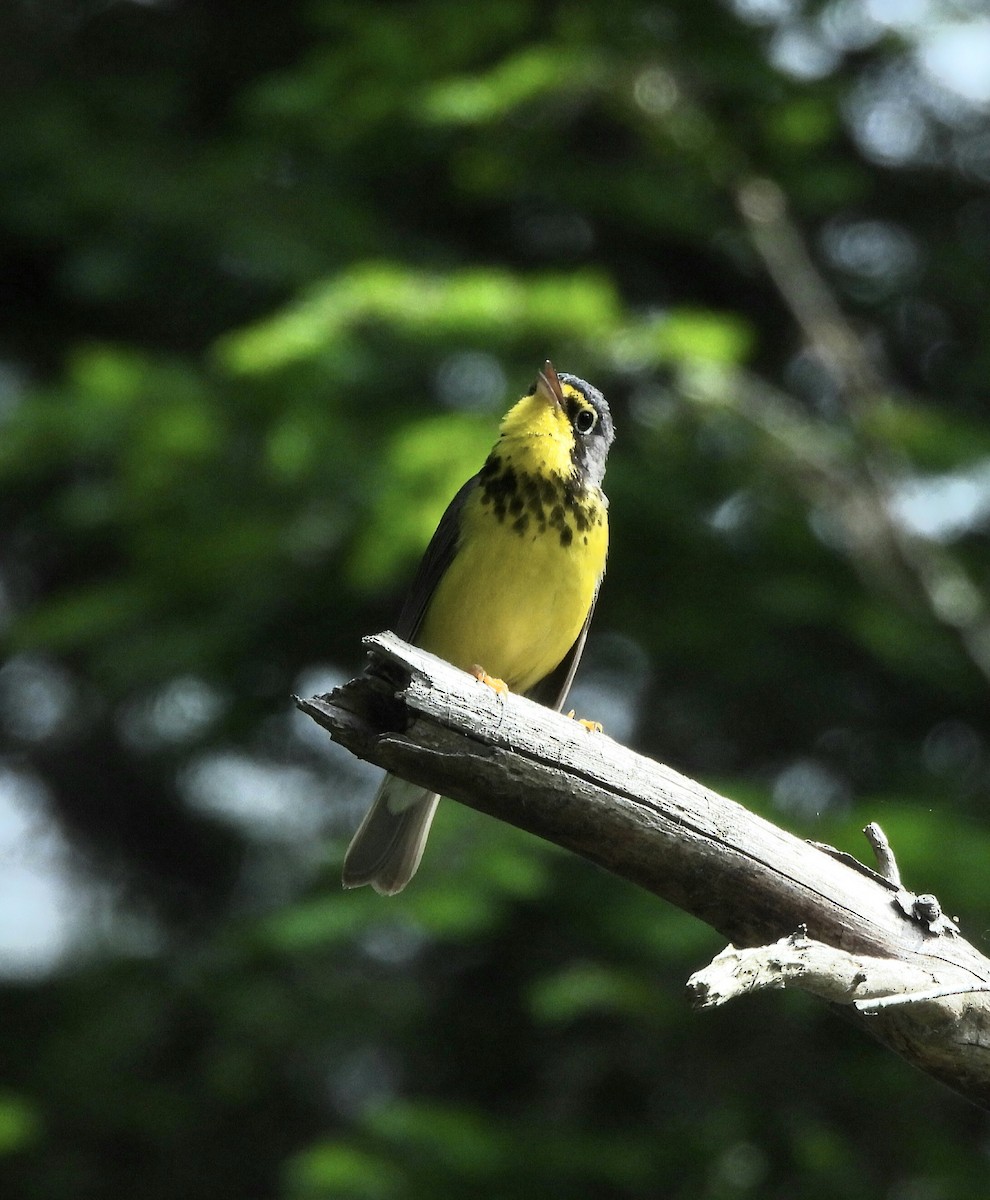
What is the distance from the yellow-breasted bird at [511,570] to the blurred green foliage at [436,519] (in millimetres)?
689

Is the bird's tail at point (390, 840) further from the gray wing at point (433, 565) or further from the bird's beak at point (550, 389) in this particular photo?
the bird's beak at point (550, 389)

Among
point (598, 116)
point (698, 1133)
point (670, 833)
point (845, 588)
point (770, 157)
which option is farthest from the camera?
point (598, 116)

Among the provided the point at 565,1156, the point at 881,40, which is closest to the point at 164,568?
the point at 565,1156

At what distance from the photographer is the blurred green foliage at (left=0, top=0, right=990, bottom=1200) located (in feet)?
23.0

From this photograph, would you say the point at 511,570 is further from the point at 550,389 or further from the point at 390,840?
the point at 390,840

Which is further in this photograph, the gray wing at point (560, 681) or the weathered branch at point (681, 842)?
the gray wing at point (560, 681)

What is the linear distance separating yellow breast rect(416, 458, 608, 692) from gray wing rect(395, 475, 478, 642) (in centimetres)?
4

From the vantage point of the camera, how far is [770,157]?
852 cm

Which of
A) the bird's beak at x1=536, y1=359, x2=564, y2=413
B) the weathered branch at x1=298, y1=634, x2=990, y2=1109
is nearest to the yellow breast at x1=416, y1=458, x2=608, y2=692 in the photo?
the bird's beak at x1=536, y1=359, x2=564, y2=413

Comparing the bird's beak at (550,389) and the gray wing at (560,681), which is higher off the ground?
the bird's beak at (550,389)

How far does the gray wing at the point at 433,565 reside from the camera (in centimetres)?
577

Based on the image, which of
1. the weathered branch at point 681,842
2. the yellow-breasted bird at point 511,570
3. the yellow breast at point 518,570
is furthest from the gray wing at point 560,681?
the weathered branch at point 681,842

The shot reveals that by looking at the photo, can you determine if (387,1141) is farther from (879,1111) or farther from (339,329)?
(339,329)

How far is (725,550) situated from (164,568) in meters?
2.45
